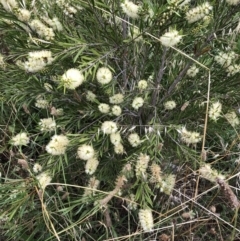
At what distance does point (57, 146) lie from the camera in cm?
151

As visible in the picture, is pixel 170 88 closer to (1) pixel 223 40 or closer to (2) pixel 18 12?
(1) pixel 223 40

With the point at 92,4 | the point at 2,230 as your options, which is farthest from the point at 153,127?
the point at 2,230

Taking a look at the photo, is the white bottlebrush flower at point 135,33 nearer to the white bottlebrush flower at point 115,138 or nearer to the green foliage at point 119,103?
the green foliage at point 119,103

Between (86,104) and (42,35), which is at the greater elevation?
(42,35)

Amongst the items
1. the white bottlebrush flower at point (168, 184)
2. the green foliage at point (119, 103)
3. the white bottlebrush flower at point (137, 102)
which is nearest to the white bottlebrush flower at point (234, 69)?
the green foliage at point (119, 103)

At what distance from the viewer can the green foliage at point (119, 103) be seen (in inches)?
59.2

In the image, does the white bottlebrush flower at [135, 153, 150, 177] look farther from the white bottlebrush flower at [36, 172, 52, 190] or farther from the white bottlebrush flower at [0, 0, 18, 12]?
the white bottlebrush flower at [0, 0, 18, 12]

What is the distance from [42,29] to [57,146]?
397 millimetres

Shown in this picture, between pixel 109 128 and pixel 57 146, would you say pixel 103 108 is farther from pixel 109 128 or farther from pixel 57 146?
pixel 57 146

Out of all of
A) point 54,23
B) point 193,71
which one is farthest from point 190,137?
point 54,23

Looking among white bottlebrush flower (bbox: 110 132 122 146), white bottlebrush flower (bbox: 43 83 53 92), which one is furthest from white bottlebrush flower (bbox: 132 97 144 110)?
white bottlebrush flower (bbox: 43 83 53 92)

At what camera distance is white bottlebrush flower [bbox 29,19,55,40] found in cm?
147

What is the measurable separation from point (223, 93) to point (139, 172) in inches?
18.3

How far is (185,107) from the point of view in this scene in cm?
168
